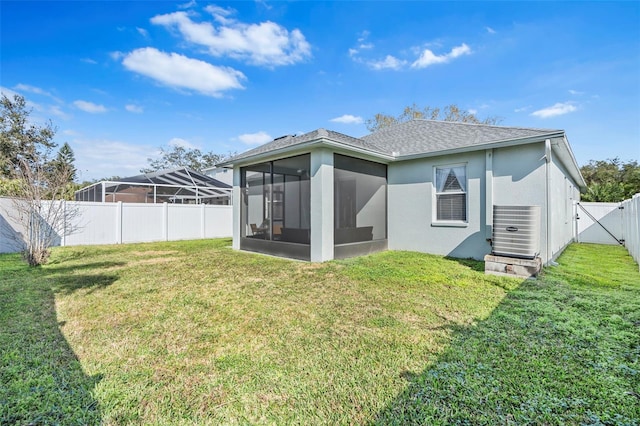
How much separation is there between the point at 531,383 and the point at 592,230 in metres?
13.0

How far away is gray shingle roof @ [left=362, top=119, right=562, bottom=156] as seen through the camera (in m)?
6.80

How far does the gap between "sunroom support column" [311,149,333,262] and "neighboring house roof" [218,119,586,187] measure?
1.63 feet

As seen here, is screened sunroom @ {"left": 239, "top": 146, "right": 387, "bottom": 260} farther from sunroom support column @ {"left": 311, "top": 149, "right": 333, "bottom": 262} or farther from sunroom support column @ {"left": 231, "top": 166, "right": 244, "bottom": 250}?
sunroom support column @ {"left": 231, "top": 166, "right": 244, "bottom": 250}

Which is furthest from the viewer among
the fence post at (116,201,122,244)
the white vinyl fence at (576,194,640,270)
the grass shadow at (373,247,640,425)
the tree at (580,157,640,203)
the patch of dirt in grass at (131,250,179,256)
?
the tree at (580,157,640,203)

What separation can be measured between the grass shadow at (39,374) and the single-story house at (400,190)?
198 inches

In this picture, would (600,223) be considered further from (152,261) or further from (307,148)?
(152,261)

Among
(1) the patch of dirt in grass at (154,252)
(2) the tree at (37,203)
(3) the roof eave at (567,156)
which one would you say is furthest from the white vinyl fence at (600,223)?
(2) the tree at (37,203)

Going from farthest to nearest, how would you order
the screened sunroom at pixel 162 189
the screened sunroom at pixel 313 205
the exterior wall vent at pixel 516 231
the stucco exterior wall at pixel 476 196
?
the screened sunroom at pixel 162 189 → the screened sunroom at pixel 313 205 → the stucco exterior wall at pixel 476 196 → the exterior wall vent at pixel 516 231

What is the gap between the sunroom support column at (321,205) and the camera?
7.11m

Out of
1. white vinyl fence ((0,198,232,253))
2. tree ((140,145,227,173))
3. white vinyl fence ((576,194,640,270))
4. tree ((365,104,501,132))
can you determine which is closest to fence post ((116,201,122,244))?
white vinyl fence ((0,198,232,253))

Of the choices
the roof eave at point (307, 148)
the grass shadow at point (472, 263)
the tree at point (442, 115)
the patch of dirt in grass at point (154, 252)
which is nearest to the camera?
the grass shadow at point (472, 263)

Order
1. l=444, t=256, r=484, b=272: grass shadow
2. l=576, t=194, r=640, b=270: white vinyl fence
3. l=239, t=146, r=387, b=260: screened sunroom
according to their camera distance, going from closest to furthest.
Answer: l=444, t=256, r=484, b=272: grass shadow → l=239, t=146, r=387, b=260: screened sunroom → l=576, t=194, r=640, b=270: white vinyl fence

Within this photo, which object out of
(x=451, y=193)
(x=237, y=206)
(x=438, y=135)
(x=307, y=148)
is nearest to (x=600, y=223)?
(x=451, y=193)

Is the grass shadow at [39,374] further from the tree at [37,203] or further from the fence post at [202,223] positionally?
the fence post at [202,223]
